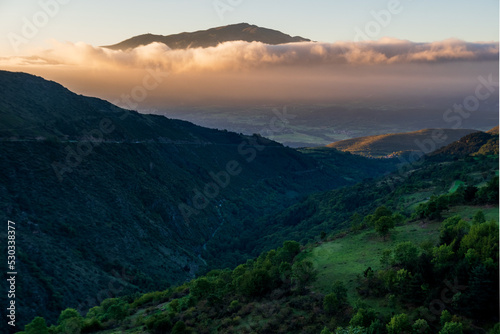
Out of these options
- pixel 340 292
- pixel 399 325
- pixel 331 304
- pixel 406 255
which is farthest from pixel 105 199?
pixel 399 325

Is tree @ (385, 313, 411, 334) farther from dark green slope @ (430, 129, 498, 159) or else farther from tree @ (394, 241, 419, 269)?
dark green slope @ (430, 129, 498, 159)

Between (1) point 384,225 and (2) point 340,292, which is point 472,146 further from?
(2) point 340,292

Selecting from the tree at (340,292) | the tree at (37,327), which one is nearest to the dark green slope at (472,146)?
the tree at (340,292)

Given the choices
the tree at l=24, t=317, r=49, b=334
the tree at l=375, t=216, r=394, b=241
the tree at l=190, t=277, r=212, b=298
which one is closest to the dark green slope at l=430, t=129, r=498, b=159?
the tree at l=375, t=216, r=394, b=241

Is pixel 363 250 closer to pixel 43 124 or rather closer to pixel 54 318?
pixel 54 318

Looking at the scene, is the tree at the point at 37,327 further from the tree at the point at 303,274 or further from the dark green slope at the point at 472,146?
the dark green slope at the point at 472,146
